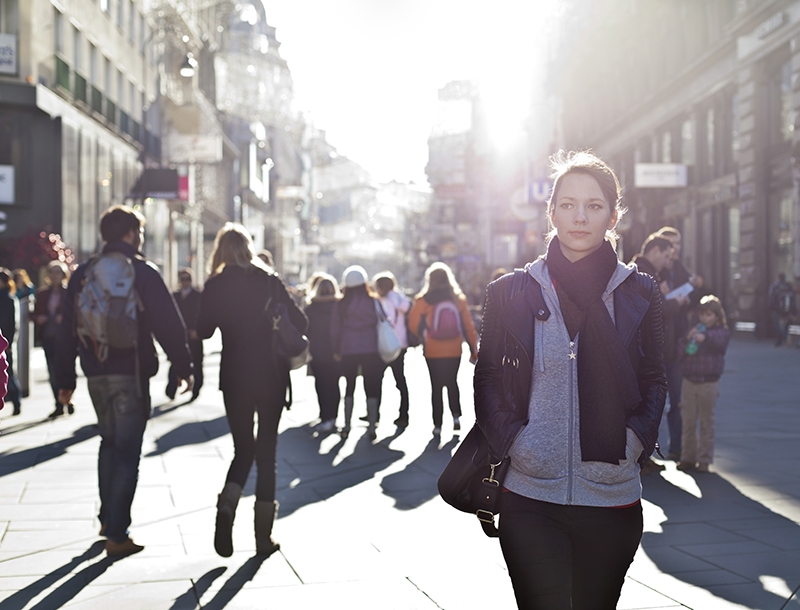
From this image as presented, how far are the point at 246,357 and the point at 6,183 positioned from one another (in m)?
27.0

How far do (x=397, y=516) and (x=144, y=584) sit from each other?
2.04m

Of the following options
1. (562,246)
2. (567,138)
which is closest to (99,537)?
(562,246)

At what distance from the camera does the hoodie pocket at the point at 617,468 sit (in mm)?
2969

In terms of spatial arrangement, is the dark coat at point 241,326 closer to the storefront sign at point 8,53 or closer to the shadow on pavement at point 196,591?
the shadow on pavement at point 196,591

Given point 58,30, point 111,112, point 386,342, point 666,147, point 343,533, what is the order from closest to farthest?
1. point 343,533
2. point 386,342
3. point 58,30
4. point 111,112
5. point 666,147

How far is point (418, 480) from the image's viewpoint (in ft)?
27.3

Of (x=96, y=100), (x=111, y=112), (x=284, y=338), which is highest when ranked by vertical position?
(x=96, y=100)

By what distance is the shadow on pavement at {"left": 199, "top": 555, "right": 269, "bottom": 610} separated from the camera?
495 cm

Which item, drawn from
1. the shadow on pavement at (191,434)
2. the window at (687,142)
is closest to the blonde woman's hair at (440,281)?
the shadow on pavement at (191,434)

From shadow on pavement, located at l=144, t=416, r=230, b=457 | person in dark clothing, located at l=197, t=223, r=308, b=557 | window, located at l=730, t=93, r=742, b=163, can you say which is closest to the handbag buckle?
person in dark clothing, located at l=197, t=223, r=308, b=557

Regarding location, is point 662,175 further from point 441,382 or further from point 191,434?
point 191,434

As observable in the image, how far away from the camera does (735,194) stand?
99.0 feet

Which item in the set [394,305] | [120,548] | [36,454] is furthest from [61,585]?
[394,305]

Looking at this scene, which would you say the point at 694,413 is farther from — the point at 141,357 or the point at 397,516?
the point at 141,357
